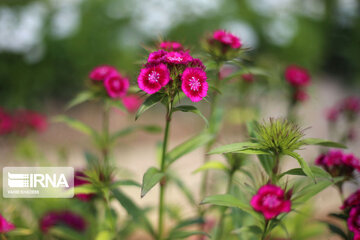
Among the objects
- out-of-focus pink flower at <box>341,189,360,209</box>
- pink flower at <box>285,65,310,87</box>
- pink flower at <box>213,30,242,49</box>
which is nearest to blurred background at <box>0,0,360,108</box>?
pink flower at <box>285,65,310,87</box>

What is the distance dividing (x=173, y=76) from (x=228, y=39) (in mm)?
457

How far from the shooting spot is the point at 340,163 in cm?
156

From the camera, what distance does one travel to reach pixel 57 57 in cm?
518

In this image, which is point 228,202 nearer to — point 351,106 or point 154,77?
point 154,77

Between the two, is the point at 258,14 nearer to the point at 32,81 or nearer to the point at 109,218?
the point at 32,81

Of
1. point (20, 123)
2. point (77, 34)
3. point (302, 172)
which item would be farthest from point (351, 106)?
point (77, 34)

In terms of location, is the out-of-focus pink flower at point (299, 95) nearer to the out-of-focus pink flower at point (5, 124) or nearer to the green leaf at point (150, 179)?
the green leaf at point (150, 179)

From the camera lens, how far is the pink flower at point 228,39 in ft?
5.36

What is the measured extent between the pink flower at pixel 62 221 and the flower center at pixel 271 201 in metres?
1.24

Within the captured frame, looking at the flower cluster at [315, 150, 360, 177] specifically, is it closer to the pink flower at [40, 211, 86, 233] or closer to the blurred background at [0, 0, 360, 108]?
the pink flower at [40, 211, 86, 233]

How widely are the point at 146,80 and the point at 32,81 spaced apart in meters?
4.32

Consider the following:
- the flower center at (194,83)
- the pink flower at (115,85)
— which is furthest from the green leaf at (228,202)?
the pink flower at (115,85)

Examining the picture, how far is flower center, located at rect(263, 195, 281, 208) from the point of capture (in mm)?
1267
